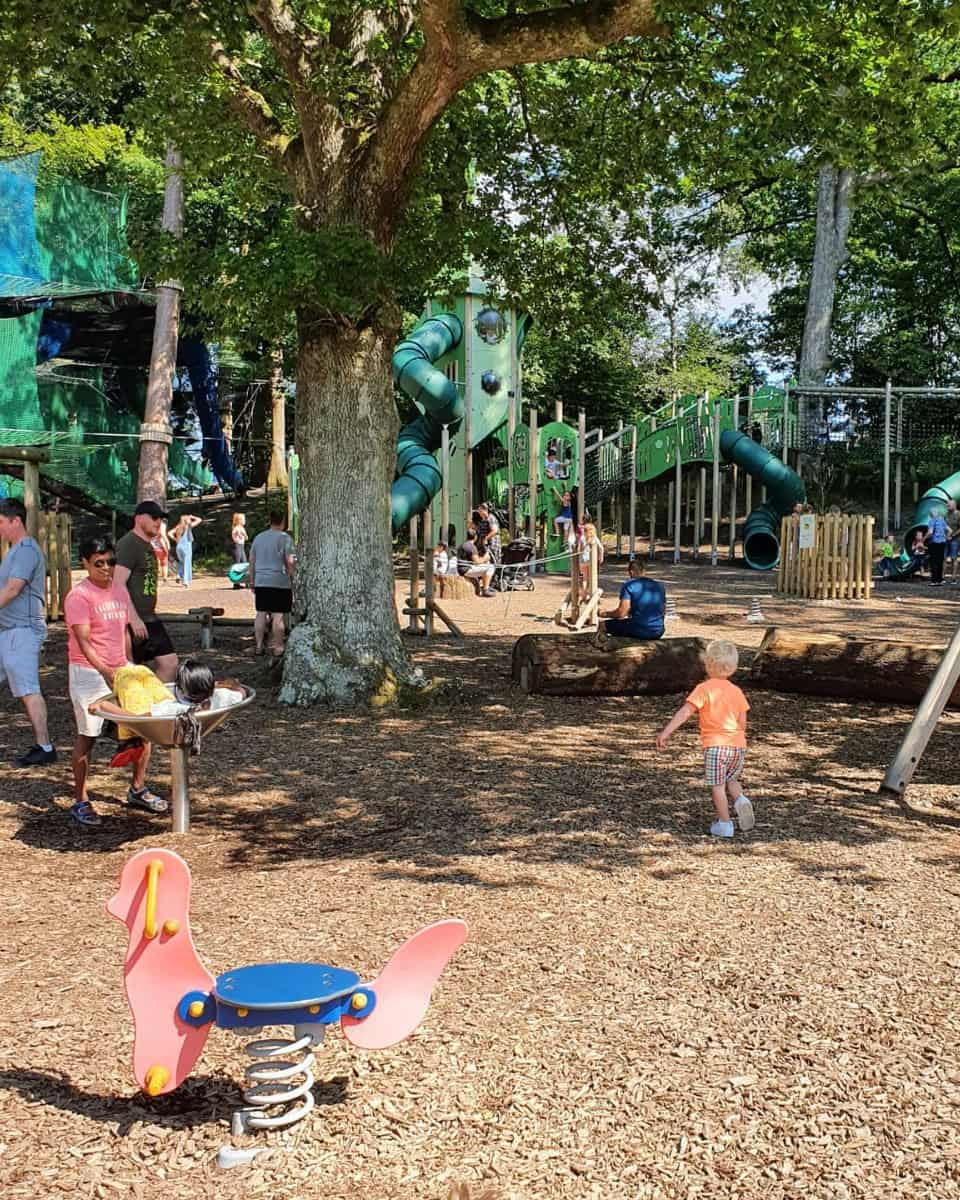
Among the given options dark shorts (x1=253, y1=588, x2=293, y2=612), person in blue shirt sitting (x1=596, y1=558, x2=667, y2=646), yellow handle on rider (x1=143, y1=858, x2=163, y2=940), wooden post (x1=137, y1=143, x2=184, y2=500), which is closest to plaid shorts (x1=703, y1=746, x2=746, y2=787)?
yellow handle on rider (x1=143, y1=858, x2=163, y2=940)

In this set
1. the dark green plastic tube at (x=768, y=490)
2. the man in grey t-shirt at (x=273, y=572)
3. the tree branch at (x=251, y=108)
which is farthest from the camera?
the dark green plastic tube at (x=768, y=490)

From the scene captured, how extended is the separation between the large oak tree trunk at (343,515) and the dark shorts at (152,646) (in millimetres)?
2168

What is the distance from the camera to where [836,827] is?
6898mm

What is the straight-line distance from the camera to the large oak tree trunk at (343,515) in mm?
10367

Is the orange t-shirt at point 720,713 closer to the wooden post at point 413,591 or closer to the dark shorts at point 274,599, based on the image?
the dark shorts at point 274,599

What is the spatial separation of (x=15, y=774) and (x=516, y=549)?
16244 millimetres

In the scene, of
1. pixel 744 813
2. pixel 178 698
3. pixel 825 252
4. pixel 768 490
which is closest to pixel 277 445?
pixel 768 490

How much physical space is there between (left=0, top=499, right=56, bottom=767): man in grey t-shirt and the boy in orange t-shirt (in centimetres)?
401

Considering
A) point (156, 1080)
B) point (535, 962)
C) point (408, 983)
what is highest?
point (408, 983)

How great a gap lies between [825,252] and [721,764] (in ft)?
90.6

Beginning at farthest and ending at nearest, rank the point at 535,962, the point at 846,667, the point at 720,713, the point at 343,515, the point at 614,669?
the point at 614,669 → the point at 846,667 → the point at 343,515 → the point at 720,713 → the point at 535,962

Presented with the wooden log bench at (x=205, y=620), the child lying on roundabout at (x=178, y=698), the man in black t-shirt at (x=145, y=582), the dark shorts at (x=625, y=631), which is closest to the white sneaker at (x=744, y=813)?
the child lying on roundabout at (x=178, y=698)

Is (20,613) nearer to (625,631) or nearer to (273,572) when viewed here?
(273,572)

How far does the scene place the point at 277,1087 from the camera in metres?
3.61
